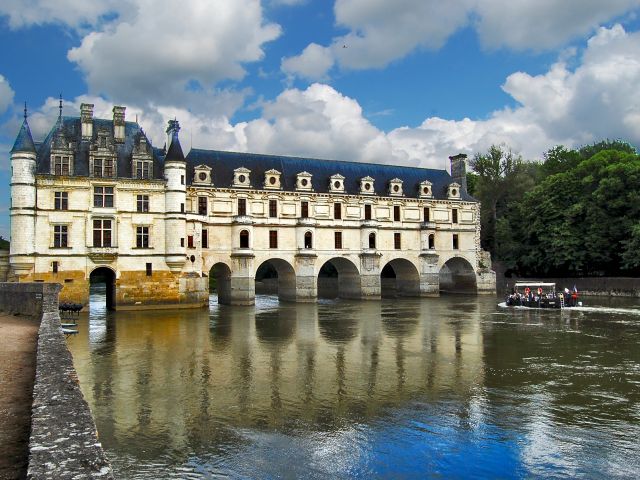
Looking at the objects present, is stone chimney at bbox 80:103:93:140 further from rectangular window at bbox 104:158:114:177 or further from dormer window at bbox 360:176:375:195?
dormer window at bbox 360:176:375:195

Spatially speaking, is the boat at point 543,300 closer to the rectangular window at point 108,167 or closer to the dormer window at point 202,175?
the dormer window at point 202,175

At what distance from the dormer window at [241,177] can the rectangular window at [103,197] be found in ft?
32.3

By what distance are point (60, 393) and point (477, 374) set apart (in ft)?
43.1

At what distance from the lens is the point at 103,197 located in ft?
127


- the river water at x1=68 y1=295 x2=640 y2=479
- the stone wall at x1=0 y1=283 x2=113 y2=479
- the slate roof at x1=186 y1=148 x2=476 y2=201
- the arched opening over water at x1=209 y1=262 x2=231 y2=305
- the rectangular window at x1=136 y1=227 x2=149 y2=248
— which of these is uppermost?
the slate roof at x1=186 y1=148 x2=476 y2=201

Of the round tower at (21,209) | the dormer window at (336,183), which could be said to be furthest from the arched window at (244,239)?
the round tower at (21,209)

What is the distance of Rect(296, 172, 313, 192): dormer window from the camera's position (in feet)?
157

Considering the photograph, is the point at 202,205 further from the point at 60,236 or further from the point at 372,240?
the point at 372,240

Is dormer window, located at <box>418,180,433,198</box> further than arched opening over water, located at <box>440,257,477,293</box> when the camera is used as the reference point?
No

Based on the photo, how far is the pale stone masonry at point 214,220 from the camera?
1480 inches

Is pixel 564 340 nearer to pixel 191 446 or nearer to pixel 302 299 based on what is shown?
pixel 191 446

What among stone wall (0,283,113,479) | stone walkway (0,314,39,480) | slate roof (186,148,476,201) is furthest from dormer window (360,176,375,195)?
stone wall (0,283,113,479)

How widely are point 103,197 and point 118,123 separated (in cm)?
563

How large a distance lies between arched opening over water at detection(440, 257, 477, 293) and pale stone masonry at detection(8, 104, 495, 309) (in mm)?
136
